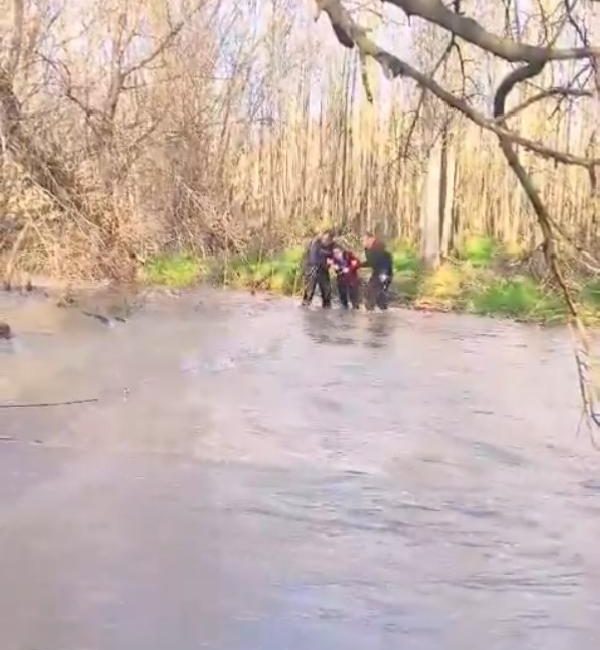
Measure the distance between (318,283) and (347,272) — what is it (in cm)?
95

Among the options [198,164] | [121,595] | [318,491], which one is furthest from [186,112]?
[121,595]

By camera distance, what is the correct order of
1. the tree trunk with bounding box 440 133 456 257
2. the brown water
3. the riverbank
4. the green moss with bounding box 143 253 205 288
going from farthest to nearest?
the tree trunk with bounding box 440 133 456 257 < the green moss with bounding box 143 253 205 288 < the riverbank < the brown water

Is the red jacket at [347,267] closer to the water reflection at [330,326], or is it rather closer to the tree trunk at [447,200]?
the water reflection at [330,326]

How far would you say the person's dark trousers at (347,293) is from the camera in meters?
26.7

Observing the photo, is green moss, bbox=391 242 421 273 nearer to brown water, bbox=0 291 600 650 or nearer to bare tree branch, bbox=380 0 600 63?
brown water, bbox=0 291 600 650

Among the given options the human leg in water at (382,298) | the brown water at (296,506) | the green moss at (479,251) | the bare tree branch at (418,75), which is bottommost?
the brown water at (296,506)

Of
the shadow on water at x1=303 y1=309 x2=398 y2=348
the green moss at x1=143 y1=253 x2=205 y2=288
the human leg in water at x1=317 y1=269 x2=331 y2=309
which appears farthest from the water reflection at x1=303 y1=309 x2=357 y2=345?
the green moss at x1=143 y1=253 x2=205 y2=288

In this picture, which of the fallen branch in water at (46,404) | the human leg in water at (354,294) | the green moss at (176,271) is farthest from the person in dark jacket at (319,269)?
the fallen branch in water at (46,404)

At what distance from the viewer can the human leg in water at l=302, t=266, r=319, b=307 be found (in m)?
27.0

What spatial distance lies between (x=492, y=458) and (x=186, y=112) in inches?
701

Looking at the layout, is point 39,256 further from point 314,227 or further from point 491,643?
point 314,227

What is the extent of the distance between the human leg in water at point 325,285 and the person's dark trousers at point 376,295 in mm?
793

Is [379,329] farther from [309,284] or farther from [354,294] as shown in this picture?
[309,284]

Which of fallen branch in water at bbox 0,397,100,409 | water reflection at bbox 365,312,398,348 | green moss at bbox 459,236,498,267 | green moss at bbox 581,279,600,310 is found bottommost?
fallen branch in water at bbox 0,397,100,409
